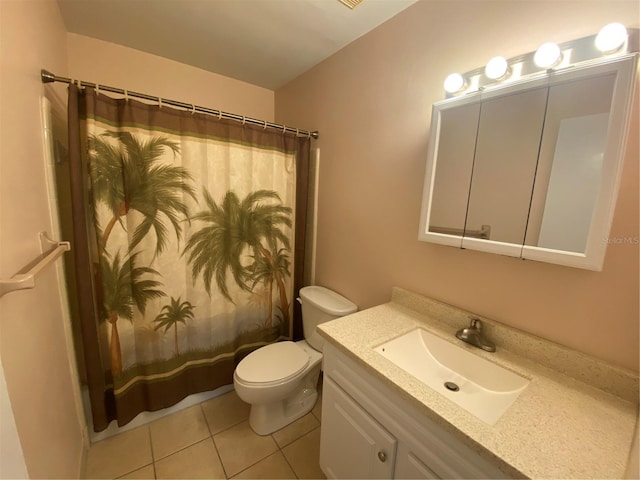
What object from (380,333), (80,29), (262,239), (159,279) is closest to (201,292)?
(159,279)

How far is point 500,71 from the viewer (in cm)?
94

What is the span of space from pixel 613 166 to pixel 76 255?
210 cm

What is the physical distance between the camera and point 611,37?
745mm

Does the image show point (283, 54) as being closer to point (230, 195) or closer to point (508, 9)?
point (230, 195)

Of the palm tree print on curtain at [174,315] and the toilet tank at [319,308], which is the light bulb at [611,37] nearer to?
the toilet tank at [319,308]

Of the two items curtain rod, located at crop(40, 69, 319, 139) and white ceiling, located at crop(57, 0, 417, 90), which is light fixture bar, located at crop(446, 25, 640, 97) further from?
curtain rod, located at crop(40, 69, 319, 139)

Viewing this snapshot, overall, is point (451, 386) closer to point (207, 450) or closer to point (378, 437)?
point (378, 437)

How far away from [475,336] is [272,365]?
1.08 m

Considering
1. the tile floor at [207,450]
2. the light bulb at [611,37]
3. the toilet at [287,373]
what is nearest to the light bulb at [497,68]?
the light bulb at [611,37]

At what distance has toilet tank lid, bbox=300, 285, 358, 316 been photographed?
161 centimetres

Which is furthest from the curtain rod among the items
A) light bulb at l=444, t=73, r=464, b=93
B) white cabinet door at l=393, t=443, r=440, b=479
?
white cabinet door at l=393, t=443, r=440, b=479

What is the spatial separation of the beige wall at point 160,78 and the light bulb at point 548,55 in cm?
198

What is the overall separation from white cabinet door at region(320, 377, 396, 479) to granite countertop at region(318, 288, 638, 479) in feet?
0.80

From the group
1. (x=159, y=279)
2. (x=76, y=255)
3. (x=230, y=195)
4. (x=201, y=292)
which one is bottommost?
(x=201, y=292)
